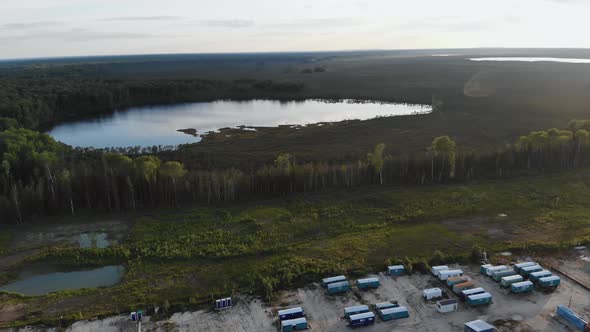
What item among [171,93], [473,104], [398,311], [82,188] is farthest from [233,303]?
[171,93]

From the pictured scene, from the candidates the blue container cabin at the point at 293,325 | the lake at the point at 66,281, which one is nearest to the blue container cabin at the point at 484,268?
the blue container cabin at the point at 293,325

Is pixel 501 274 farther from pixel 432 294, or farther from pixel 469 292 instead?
pixel 432 294

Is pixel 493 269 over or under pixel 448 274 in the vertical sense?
over

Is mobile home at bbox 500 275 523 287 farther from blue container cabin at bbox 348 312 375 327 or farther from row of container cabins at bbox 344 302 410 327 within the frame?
blue container cabin at bbox 348 312 375 327

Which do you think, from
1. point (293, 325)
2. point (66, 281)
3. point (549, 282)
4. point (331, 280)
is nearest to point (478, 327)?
point (549, 282)

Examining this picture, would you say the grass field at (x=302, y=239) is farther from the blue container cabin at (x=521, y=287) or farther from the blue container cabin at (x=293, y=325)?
the blue container cabin at (x=521, y=287)

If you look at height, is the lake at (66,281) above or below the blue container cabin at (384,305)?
below

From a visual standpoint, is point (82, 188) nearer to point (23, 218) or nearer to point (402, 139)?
point (23, 218)
